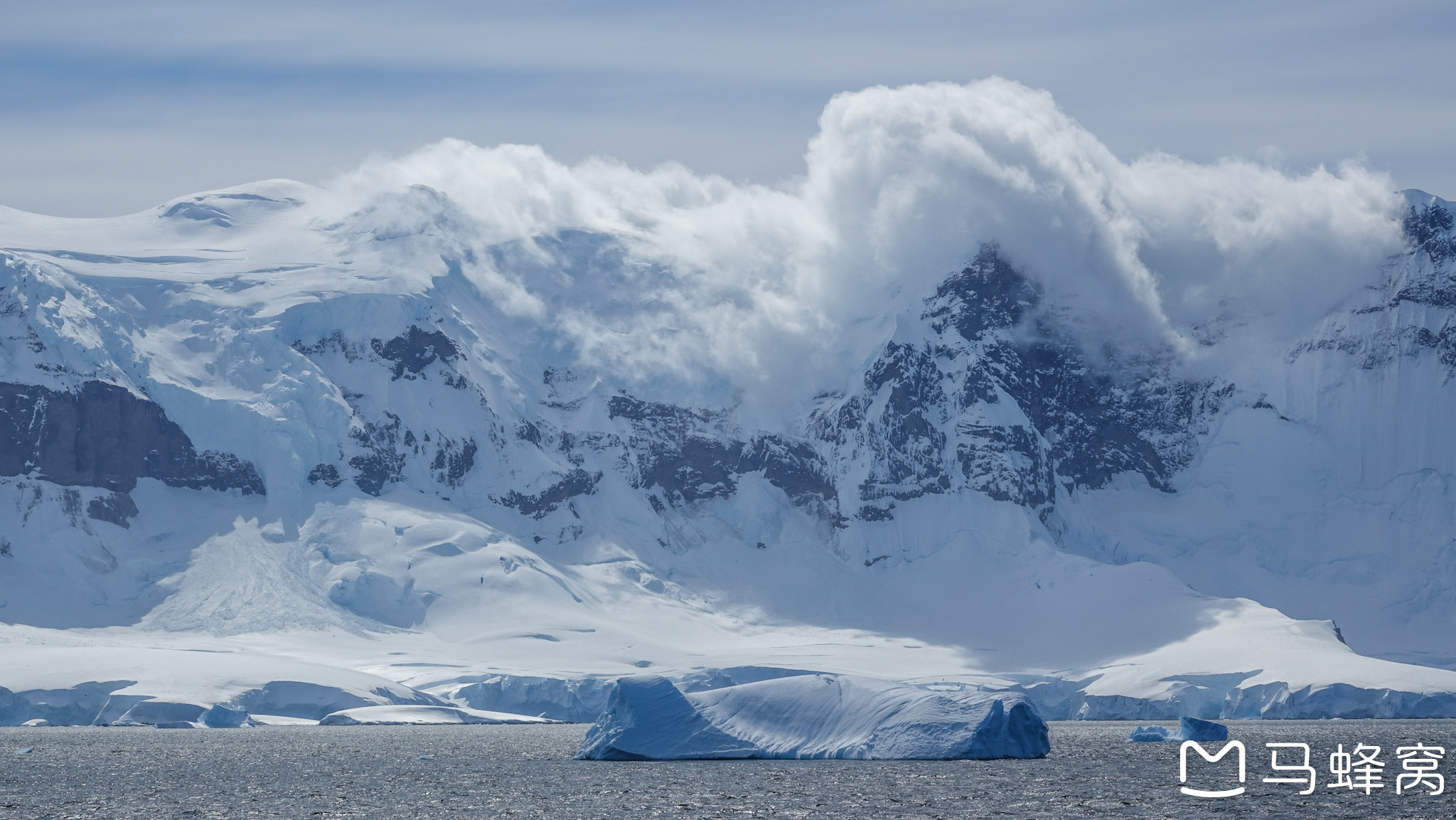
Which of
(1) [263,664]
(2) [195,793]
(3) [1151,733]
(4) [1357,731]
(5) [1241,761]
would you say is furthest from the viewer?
(1) [263,664]

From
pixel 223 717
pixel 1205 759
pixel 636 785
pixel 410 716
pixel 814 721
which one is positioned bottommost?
pixel 636 785

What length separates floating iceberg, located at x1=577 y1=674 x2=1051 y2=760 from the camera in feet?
336

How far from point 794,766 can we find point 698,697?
23.4 feet

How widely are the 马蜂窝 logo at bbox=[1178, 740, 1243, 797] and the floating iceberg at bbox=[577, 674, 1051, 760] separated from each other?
1125 centimetres

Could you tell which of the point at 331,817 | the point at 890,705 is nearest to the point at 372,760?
the point at 890,705

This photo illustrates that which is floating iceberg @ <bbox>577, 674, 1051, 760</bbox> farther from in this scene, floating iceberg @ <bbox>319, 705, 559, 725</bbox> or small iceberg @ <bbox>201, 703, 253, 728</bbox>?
small iceberg @ <bbox>201, 703, 253, 728</bbox>

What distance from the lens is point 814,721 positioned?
104312 mm

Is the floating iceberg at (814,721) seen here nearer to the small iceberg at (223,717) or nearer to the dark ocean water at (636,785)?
the dark ocean water at (636,785)

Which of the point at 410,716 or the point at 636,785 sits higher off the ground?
the point at 410,716

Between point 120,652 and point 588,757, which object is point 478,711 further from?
point 588,757

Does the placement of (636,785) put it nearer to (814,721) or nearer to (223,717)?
(814,721)

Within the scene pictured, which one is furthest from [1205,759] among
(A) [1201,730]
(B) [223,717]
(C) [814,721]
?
(B) [223,717]

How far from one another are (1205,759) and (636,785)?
39700mm

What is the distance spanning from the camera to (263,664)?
619ft
